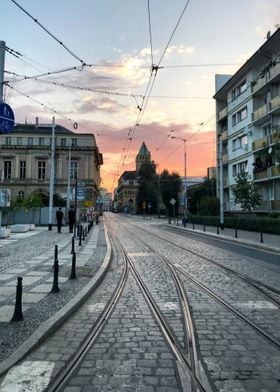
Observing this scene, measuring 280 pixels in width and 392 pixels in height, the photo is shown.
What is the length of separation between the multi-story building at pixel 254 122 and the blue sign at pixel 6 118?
2888cm

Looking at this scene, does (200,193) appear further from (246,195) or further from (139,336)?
(139,336)

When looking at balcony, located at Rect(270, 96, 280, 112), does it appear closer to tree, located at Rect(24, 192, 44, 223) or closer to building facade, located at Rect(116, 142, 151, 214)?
tree, located at Rect(24, 192, 44, 223)

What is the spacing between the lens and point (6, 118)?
8.06 meters

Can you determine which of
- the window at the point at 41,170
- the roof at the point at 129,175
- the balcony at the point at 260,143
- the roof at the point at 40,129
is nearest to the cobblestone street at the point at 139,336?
the balcony at the point at 260,143

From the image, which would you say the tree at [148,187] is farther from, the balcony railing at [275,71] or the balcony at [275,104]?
the balcony railing at [275,71]

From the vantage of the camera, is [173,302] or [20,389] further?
[173,302]

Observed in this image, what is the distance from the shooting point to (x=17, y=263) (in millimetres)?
14156

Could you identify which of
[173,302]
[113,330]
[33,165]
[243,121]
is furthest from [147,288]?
[33,165]

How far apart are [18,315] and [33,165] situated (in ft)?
304

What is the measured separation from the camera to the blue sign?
311 inches

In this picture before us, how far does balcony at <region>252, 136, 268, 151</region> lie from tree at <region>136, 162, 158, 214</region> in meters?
74.4

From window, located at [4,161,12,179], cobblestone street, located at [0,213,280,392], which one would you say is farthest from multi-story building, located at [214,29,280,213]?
window, located at [4,161,12,179]

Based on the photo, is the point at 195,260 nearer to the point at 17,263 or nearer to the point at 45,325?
the point at 17,263

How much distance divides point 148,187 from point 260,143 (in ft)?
258
